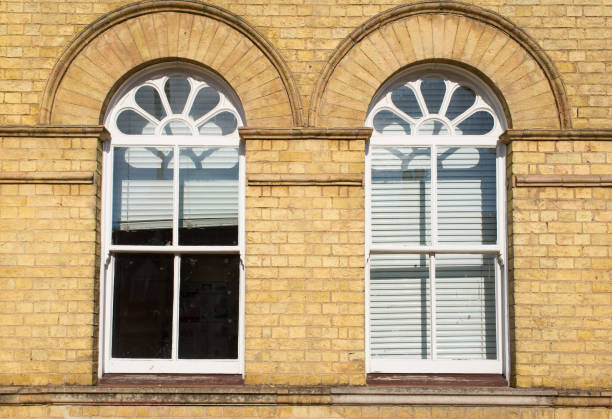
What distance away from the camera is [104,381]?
25.1 feet

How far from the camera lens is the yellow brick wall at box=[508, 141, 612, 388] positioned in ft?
24.5

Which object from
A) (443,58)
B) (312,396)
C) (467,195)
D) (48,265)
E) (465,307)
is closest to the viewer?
(312,396)

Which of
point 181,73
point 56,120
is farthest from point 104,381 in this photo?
point 181,73

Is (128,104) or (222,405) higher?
(128,104)

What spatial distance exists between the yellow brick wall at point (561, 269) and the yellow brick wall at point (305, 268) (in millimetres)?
1511

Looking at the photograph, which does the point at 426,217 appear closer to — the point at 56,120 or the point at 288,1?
the point at 288,1

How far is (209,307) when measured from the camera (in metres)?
7.85

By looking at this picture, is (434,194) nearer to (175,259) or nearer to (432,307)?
(432,307)

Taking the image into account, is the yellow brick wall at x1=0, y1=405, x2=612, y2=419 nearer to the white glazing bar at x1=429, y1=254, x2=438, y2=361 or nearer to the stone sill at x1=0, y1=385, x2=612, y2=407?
the stone sill at x1=0, y1=385, x2=612, y2=407

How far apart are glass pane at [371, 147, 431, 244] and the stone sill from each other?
1.53 metres

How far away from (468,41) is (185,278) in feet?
11.8

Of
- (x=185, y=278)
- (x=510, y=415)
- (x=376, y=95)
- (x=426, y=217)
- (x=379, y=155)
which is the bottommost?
(x=510, y=415)

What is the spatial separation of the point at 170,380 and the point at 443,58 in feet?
13.4

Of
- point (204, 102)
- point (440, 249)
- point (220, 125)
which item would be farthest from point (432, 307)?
point (204, 102)
